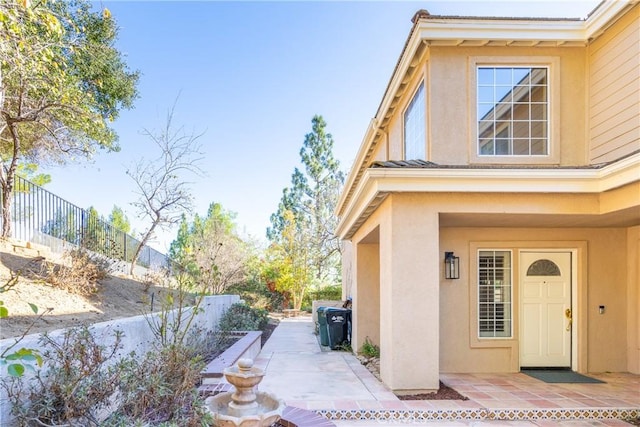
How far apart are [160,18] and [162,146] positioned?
3522 millimetres


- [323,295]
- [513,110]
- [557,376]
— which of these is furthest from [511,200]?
[323,295]

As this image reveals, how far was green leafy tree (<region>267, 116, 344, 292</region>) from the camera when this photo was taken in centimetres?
2762

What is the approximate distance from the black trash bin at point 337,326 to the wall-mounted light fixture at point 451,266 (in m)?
4.37

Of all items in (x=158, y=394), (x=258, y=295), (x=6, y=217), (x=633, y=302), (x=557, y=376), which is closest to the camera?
(x=158, y=394)

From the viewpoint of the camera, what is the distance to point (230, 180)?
25.3 m

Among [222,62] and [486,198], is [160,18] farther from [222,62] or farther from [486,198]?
[486,198]

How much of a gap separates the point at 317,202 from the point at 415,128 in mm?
21252

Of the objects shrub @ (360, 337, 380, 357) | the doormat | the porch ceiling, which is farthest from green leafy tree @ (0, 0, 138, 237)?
the doormat

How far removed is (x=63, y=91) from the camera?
742 cm

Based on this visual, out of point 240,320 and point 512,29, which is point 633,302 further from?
point 240,320

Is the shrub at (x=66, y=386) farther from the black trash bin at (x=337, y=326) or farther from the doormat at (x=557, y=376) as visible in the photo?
the black trash bin at (x=337, y=326)

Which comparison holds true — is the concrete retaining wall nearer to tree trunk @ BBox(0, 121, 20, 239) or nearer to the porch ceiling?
tree trunk @ BBox(0, 121, 20, 239)

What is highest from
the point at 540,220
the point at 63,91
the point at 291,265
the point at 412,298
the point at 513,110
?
the point at 63,91

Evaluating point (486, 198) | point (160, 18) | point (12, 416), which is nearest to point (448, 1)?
point (486, 198)
